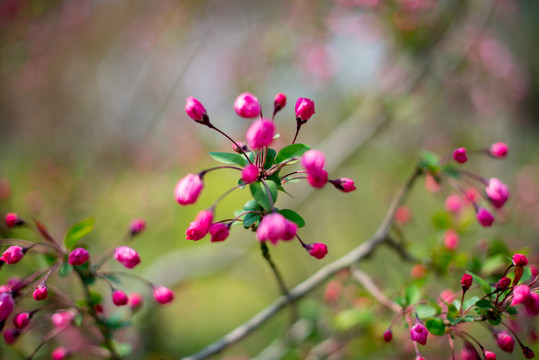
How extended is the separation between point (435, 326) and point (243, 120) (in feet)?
8.45

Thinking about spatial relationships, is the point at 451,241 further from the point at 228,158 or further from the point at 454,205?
the point at 228,158

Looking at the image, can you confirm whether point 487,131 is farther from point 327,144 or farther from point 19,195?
point 19,195

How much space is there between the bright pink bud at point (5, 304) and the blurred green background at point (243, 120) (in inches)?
31.4

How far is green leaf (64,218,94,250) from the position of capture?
0.74 metres

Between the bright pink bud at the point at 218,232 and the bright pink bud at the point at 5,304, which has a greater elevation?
the bright pink bud at the point at 218,232

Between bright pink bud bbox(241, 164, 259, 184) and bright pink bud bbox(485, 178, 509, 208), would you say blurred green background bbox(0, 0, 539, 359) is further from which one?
bright pink bud bbox(241, 164, 259, 184)

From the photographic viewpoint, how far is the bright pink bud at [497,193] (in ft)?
2.51

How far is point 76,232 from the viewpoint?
75 cm

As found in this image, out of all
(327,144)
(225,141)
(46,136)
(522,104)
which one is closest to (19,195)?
(46,136)

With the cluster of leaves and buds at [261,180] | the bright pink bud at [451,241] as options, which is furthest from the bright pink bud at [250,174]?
the bright pink bud at [451,241]

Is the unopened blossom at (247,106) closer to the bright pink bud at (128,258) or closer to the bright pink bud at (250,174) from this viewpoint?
the bright pink bud at (250,174)

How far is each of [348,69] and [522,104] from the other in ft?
5.71

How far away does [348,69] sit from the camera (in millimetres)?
3078

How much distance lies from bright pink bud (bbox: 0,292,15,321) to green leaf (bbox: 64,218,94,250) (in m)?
0.13
